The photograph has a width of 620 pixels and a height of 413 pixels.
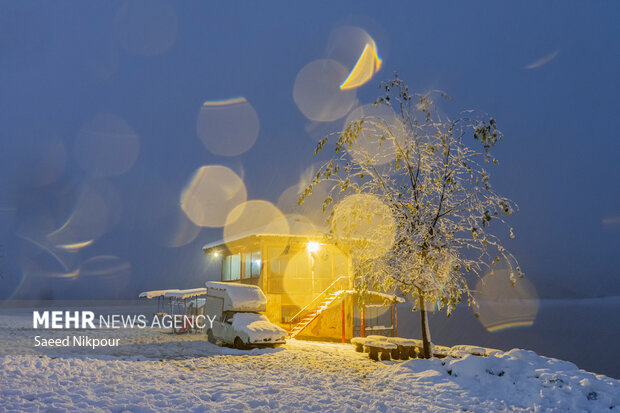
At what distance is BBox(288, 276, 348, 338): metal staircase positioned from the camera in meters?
22.5

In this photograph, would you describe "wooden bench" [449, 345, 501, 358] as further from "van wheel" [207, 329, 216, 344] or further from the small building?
"van wheel" [207, 329, 216, 344]

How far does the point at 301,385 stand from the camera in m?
10.4

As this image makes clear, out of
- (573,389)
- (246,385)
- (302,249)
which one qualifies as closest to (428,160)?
(573,389)

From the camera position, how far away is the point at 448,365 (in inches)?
449

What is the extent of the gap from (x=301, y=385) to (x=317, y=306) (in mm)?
14455

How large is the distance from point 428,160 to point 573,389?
22.5 feet

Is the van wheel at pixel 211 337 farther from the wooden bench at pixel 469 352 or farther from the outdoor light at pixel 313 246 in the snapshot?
the wooden bench at pixel 469 352

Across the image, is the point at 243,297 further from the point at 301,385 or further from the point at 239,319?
the point at 301,385

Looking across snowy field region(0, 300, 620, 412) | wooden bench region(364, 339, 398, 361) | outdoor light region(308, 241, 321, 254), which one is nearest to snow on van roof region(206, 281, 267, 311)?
snowy field region(0, 300, 620, 412)

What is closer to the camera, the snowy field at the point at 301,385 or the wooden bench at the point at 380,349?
the snowy field at the point at 301,385

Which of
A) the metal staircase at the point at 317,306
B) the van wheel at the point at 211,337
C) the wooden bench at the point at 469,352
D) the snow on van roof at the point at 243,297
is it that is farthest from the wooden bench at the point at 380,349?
the van wheel at the point at 211,337

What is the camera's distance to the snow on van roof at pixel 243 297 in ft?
62.5

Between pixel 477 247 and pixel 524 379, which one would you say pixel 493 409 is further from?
pixel 477 247

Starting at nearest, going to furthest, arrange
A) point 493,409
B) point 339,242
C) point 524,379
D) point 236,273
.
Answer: point 493,409, point 524,379, point 339,242, point 236,273
